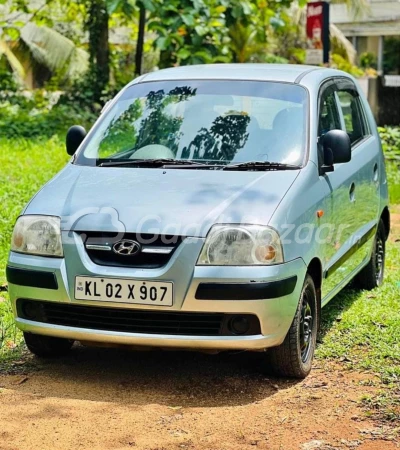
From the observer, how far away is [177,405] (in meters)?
4.78

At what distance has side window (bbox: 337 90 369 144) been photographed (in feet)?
22.5

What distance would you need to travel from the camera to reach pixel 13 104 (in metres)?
19.1

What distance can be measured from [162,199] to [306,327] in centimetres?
114

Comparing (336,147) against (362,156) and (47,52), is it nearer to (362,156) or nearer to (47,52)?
(362,156)

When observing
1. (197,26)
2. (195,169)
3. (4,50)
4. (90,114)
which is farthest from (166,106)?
(4,50)

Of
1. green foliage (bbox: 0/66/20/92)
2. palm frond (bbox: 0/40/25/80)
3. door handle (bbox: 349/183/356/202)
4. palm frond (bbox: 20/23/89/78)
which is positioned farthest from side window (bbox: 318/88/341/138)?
palm frond (bbox: 20/23/89/78)

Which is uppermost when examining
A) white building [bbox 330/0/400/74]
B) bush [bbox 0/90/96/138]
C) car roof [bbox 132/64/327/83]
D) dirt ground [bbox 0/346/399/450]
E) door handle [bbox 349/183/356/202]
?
car roof [bbox 132/64/327/83]

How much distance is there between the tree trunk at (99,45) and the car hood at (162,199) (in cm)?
1308

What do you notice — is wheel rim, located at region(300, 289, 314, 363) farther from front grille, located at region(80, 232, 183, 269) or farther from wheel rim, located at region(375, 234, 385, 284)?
wheel rim, located at region(375, 234, 385, 284)

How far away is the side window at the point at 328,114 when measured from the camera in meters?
6.06

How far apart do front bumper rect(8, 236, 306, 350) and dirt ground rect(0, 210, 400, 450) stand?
0.31m

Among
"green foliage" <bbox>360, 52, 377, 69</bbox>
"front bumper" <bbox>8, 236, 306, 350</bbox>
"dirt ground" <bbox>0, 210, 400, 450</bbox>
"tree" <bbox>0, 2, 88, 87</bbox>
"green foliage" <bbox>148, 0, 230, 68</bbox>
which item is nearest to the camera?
"dirt ground" <bbox>0, 210, 400, 450</bbox>

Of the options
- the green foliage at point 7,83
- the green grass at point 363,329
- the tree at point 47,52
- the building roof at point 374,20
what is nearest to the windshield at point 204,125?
the green grass at point 363,329

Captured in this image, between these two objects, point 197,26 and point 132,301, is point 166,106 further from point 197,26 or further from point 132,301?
point 197,26
